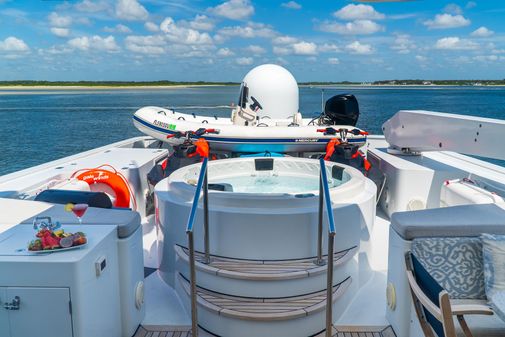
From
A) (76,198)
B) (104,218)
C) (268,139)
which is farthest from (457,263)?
(268,139)

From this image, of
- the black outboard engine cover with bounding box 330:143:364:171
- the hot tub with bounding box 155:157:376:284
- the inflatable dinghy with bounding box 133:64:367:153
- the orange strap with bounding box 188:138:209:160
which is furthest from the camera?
the inflatable dinghy with bounding box 133:64:367:153

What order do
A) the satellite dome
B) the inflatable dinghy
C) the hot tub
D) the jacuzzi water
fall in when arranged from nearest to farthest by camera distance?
the hot tub → the jacuzzi water → the inflatable dinghy → the satellite dome

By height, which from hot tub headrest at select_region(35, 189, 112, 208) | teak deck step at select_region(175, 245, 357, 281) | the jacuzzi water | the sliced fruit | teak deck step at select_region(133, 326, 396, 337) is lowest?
teak deck step at select_region(133, 326, 396, 337)

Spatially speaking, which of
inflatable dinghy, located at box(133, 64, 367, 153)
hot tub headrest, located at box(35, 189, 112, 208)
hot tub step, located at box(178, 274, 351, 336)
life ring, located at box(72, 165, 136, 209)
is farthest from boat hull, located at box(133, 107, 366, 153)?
hot tub step, located at box(178, 274, 351, 336)

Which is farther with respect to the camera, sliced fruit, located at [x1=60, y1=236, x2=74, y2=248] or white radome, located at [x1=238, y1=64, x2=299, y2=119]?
white radome, located at [x1=238, y1=64, x2=299, y2=119]

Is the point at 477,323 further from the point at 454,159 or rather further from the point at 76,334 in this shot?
the point at 454,159

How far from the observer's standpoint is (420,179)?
14.1ft

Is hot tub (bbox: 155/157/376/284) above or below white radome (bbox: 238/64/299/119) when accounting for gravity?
below

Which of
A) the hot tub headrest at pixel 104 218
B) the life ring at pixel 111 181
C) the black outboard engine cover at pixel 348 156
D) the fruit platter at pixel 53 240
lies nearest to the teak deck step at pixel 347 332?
the hot tub headrest at pixel 104 218

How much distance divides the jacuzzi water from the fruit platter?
2.42 m

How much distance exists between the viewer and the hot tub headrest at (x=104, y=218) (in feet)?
7.25

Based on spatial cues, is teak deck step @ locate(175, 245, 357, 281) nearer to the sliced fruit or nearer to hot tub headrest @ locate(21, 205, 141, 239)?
hot tub headrest @ locate(21, 205, 141, 239)

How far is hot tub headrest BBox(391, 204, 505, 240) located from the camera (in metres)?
2.16

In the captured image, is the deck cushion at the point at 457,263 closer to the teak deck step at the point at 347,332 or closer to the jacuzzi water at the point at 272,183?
the teak deck step at the point at 347,332
